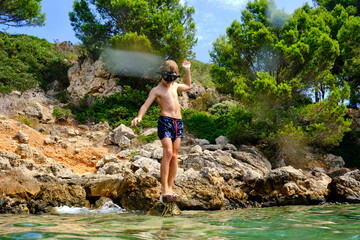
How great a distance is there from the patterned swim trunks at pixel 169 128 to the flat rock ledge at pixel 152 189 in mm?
1065

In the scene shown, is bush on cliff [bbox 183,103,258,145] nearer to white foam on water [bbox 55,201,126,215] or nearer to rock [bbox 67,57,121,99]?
rock [bbox 67,57,121,99]

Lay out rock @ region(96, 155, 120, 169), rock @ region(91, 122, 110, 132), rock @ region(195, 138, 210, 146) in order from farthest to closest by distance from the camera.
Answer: rock @ region(91, 122, 110, 132)
rock @ region(195, 138, 210, 146)
rock @ region(96, 155, 120, 169)

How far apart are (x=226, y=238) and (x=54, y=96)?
17.7 metres

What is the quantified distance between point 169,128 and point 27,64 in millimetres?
17989

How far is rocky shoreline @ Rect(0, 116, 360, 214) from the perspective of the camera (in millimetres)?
5559

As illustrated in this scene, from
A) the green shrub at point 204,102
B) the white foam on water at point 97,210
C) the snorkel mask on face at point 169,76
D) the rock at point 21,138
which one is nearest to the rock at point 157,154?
the white foam on water at point 97,210

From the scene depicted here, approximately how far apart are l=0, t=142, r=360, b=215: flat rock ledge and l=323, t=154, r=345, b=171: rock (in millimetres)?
6709

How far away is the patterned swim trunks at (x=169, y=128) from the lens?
14.5 feet

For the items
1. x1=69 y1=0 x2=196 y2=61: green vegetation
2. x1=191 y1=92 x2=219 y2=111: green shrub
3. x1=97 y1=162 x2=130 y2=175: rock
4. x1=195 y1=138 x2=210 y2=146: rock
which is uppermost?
x1=69 y1=0 x2=196 y2=61: green vegetation

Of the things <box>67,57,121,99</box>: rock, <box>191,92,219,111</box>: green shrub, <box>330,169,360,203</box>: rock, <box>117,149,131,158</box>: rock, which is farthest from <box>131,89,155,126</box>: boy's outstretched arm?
<box>191,92,219,111</box>: green shrub

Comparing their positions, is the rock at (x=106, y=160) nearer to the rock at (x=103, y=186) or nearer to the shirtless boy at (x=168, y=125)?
the rock at (x=103, y=186)

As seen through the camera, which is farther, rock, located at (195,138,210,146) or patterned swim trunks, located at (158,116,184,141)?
rock, located at (195,138,210,146)

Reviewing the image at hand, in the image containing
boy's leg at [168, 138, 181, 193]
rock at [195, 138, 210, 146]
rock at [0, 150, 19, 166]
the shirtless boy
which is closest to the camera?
the shirtless boy

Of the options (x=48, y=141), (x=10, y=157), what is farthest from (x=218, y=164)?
(x=48, y=141)
